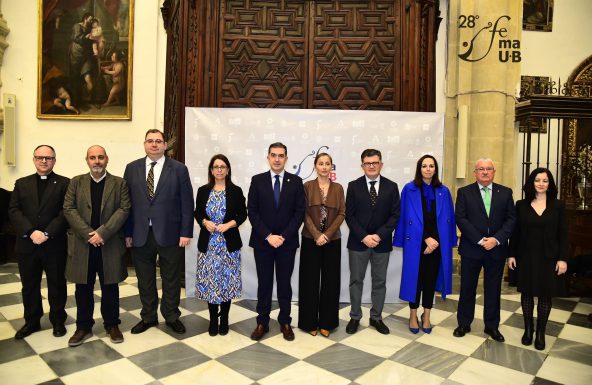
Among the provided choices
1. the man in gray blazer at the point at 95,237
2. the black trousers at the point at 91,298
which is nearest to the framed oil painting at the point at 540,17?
the man in gray blazer at the point at 95,237

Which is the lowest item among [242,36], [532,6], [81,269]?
[81,269]

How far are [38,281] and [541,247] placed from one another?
3985 mm

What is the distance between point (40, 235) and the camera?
311 centimetres

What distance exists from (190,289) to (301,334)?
154 centimetres

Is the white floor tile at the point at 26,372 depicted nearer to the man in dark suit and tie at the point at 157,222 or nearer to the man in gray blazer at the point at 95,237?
the man in gray blazer at the point at 95,237

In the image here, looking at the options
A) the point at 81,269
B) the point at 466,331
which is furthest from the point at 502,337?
the point at 81,269

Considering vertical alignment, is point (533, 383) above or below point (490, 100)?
below

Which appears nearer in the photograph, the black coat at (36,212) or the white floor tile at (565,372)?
the white floor tile at (565,372)

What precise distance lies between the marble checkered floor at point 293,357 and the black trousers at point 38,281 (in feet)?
0.57

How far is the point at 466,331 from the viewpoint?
11.5ft

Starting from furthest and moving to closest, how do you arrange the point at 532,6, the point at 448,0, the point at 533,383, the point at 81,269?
the point at 532,6
the point at 448,0
the point at 81,269
the point at 533,383

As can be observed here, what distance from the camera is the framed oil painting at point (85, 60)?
5.89 meters

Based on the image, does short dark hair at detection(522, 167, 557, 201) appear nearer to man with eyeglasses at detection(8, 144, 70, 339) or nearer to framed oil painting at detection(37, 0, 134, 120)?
man with eyeglasses at detection(8, 144, 70, 339)

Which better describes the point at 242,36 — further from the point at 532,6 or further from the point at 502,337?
the point at 532,6
